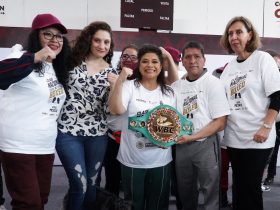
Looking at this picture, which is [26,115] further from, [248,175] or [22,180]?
[248,175]

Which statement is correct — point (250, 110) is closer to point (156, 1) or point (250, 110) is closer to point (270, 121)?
point (270, 121)

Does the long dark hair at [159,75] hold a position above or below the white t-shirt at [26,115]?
above

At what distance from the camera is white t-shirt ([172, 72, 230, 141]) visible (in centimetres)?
238

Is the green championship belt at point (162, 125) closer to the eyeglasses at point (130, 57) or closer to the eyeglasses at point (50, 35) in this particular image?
the eyeglasses at point (50, 35)

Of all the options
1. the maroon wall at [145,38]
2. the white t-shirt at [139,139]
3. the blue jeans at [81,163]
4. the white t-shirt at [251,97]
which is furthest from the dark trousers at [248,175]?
the maroon wall at [145,38]

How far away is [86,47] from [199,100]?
88 cm

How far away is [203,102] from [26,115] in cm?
120

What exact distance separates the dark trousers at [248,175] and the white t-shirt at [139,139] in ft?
1.70

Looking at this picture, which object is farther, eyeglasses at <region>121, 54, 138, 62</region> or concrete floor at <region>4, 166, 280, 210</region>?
concrete floor at <region>4, 166, 280, 210</region>

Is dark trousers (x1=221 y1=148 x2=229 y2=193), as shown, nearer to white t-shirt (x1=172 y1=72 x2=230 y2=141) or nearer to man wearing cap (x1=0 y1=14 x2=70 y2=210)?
white t-shirt (x1=172 y1=72 x2=230 y2=141)

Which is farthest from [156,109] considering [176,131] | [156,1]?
[156,1]

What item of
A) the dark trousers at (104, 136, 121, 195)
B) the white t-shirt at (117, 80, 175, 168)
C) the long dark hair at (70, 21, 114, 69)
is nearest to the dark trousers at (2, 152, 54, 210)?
the white t-shirt at (117, 80, 175, 168)

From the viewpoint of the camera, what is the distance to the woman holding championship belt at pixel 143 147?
7.56ft

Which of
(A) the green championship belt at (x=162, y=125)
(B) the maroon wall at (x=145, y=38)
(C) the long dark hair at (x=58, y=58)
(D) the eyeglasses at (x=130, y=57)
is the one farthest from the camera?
(B) the maroon wall at (x=145, y=38)
